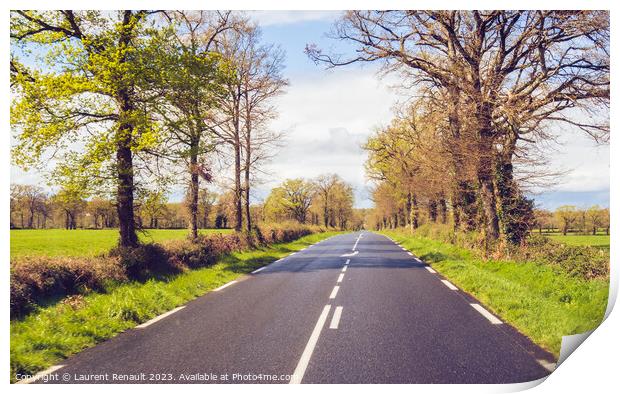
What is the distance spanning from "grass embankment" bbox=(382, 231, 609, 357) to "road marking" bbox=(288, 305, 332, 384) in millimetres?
3089

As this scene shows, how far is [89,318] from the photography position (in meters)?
7.00

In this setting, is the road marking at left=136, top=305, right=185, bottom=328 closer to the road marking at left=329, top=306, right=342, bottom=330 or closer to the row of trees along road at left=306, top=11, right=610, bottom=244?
the road marking at left=329, top=306, right=342, bottom=330

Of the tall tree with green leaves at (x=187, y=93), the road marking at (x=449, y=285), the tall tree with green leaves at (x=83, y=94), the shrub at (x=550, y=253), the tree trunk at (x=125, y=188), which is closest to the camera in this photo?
the tall tree with green leaves at (x=83, y=94)

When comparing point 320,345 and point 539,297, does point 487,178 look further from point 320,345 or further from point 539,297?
point 320,345

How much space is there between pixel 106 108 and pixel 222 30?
406 inches

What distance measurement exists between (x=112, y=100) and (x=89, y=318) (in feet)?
18.4

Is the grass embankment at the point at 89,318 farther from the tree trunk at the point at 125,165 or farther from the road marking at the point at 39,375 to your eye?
the tree trunk at the point at 125,165

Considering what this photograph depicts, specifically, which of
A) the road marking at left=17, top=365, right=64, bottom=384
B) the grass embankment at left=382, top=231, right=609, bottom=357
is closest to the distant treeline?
the road marking at left=17, top=365, right=64, bottom=384

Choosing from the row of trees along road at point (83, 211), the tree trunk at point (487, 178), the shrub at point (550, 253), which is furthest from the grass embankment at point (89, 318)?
the tree trunk at point (487, 178)

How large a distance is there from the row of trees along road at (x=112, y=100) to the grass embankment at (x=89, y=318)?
282 cm

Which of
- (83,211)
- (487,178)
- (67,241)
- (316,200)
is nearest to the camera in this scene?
(67,241)

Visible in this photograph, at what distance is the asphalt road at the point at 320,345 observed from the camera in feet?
16.1

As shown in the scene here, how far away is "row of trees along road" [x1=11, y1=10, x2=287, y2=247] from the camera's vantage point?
327 inches

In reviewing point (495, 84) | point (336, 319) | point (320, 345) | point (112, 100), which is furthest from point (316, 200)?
point (320, 345)
